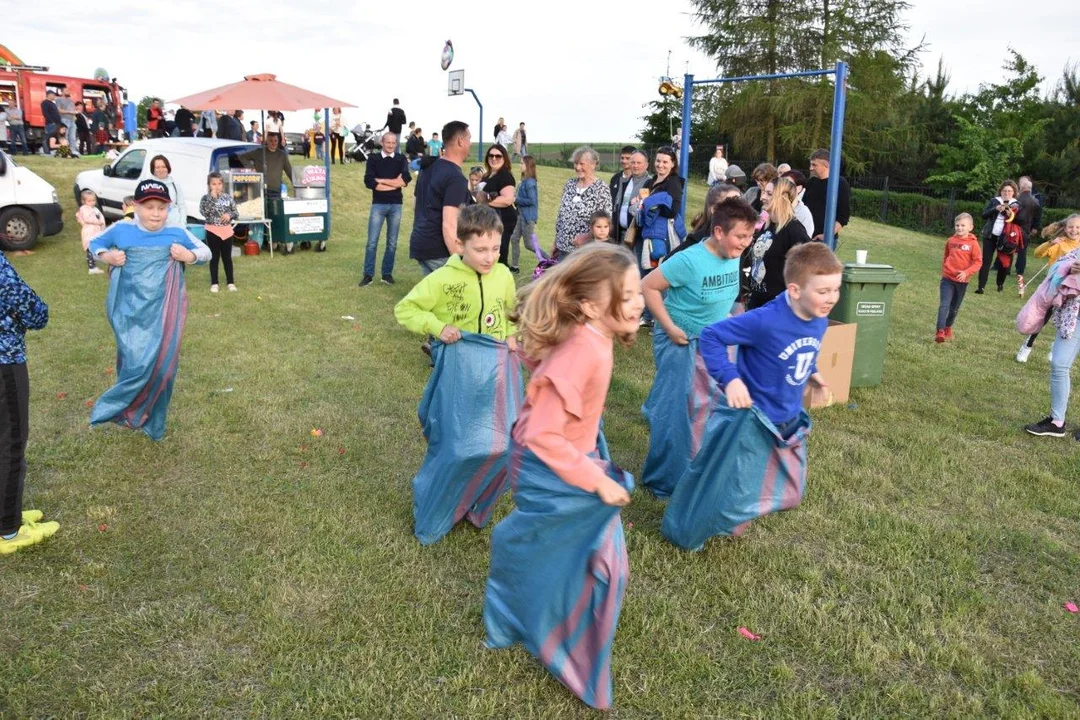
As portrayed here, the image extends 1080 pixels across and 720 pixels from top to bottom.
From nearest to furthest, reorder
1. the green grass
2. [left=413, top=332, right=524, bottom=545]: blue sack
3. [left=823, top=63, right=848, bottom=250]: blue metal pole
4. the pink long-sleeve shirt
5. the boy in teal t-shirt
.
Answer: the pink long-sleeve shirt < the green grass < [left=413, top=332, right=524, bottom=545]: blue sack < the boy in teal t-shirt < [left=823, top=63, right=848, bottom=250]: blue metal pole

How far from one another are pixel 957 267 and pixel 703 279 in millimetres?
5934

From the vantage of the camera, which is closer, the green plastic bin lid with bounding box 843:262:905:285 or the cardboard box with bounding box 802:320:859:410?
the cardboard box with bounding box 802:320:859:410

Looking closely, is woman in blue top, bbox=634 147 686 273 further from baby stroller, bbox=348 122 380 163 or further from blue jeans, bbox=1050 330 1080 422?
baby stroller, bbox=348 122 380 163

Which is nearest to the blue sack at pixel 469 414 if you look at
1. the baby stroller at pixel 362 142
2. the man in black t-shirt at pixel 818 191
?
the man in black t-shirt at pixel 818 191

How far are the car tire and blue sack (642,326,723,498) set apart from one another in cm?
1278

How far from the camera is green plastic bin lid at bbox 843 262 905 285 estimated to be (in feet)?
23.4

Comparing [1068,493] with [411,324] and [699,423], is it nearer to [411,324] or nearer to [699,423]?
[699,423]

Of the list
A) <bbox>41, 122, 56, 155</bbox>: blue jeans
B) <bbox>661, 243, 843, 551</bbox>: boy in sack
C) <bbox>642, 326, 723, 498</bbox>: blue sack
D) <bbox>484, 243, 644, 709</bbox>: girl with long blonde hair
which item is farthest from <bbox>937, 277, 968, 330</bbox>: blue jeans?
<bbox>41, 122, 56, 155</bbox>: blue jeans

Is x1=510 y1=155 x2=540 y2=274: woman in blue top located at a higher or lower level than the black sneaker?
higher

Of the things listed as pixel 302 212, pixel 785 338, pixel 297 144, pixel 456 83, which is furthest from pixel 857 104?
pixel 785 338

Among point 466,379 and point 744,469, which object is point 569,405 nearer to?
point 466,379

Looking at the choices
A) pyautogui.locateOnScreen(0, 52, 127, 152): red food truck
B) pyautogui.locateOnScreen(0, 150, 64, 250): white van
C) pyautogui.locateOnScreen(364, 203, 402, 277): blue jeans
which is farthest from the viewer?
pyautogui.locateOnScreen(0, 52, 127, 152): red food truck

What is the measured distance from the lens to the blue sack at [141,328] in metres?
5.17

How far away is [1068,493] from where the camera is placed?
5176mm
